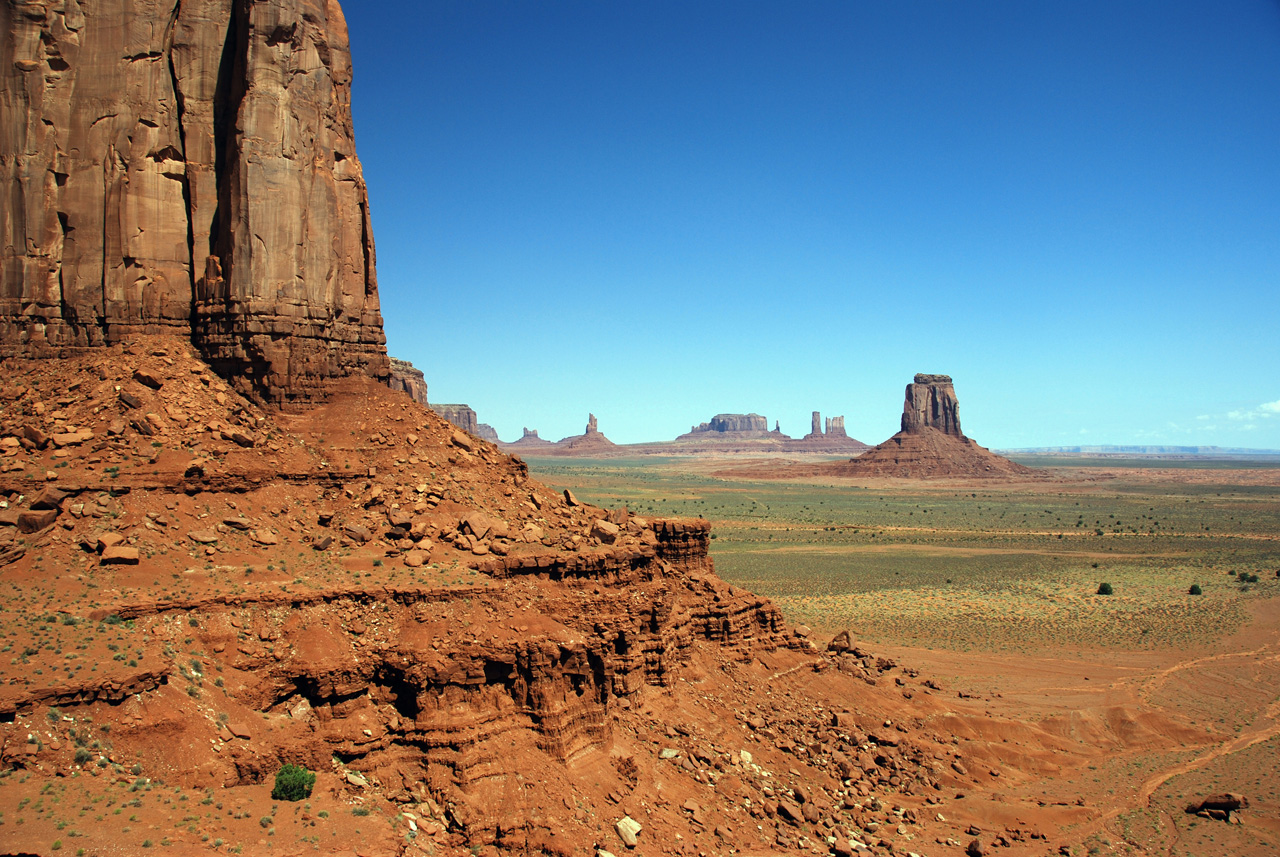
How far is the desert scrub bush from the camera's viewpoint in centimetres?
1530

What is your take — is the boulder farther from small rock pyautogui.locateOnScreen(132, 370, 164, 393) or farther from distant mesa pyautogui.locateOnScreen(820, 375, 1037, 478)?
distant mesa pyautogui.locateOnScreen(820, 375, 1037, 478)

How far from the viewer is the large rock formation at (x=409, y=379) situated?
79.4 m

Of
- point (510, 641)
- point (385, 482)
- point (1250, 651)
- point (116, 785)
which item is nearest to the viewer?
point (116, 785)

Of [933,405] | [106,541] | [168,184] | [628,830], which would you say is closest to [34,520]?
[106,541]

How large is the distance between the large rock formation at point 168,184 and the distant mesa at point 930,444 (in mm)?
176062

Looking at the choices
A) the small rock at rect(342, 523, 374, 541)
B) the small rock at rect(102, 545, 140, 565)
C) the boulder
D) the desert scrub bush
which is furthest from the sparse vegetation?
the boulder

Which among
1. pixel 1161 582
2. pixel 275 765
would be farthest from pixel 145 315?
pixel 1161 582

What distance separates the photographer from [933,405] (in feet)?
641

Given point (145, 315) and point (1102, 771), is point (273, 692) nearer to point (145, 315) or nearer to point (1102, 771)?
point (145, 315)

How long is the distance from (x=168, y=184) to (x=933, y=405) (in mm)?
191250

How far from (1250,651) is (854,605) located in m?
20.7

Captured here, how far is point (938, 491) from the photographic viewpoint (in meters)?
155

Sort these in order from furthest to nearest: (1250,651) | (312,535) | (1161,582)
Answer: (1161,582) → (1250,651) → (312,535)

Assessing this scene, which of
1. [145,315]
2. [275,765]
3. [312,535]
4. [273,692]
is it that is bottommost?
[275,765]
